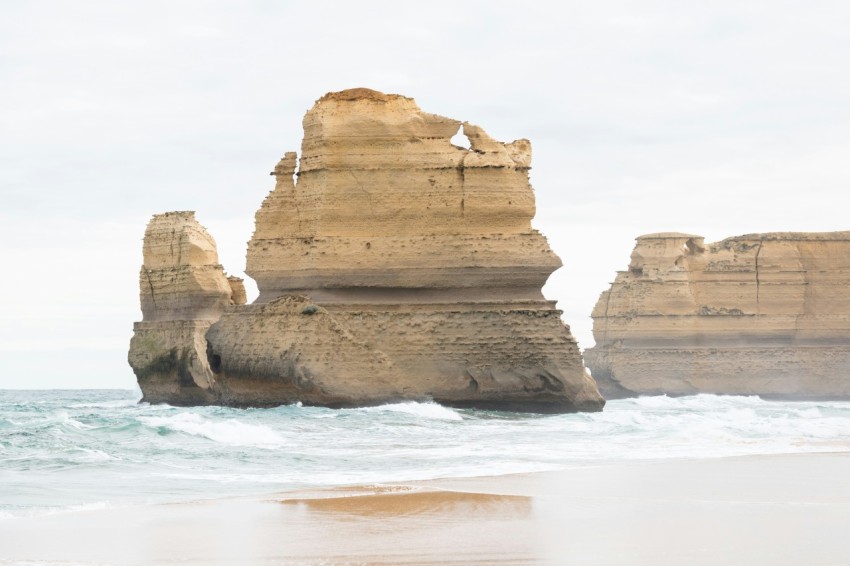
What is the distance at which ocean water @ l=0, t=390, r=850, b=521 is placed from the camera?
1777 centimetres

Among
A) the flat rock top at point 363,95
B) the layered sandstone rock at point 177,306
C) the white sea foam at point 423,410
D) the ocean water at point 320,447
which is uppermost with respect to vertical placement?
the flat rock top at point 363,95

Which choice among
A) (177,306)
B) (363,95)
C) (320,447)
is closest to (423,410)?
(363,95)

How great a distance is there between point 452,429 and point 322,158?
9355mm

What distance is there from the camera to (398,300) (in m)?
35.1

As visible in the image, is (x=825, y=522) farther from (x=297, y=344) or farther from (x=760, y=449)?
(x=297, y=344)

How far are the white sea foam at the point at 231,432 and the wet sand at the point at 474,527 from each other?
6957mm

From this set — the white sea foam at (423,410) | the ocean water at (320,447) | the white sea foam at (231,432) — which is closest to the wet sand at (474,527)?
the ocean water at (320,447)

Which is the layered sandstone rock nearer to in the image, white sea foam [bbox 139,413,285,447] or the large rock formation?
white sea foam [bbox 139,413,285,447]

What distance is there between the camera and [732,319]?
194 ft

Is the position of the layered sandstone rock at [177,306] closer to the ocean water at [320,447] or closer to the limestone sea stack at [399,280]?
the limestone sea stack at [399,280]

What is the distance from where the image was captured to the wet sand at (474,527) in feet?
39.8

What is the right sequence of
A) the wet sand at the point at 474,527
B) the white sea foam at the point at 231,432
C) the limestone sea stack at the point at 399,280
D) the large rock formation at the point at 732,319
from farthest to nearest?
the large rock formation at the point at 732,319, the limestone sea stack at the point at 399,280, the white sea foam at the point at 231,432, the wet sand at the point at 474,527

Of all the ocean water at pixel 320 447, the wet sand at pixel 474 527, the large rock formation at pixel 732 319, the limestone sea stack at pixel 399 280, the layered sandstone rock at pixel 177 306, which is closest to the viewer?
the wet sand at pixel 474 527

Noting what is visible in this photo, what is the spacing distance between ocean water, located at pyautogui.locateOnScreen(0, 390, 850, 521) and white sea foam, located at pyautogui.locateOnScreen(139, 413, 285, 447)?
4 centimetres
